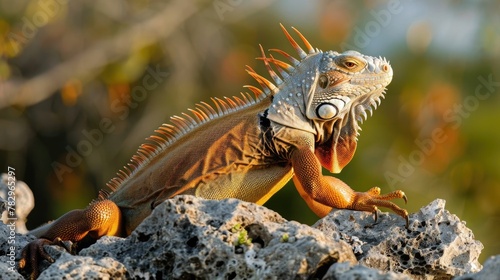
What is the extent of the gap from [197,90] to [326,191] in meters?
8.41

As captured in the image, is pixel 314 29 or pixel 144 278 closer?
pixel 144 278

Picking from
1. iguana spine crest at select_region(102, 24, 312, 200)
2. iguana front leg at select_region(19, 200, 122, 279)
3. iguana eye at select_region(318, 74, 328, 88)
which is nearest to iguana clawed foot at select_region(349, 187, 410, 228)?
iguana eye at select_region(318, 74, 328, 88)

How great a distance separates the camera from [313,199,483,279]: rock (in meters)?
3.77

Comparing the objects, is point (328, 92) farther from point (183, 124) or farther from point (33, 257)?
point (33, 257)

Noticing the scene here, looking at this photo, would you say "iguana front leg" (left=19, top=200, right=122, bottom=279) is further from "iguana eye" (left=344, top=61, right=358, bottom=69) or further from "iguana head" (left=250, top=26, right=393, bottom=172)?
"iguana eye" (left=344, top=61, right=358, bottom=69)

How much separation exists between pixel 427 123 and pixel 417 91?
1.47 feet

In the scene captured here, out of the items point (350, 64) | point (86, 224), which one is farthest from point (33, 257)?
point (350, 64)

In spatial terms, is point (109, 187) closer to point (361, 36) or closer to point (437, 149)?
point (361, 36)

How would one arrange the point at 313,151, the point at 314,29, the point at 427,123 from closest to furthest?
the point at 313,151
the point at 427,123
the point at 314,29

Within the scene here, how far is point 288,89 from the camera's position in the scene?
4.98m

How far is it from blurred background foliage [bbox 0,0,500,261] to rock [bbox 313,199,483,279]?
4.93 m

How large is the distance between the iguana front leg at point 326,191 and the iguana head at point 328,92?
0.85 ft

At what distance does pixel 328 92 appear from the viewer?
16.2 feet

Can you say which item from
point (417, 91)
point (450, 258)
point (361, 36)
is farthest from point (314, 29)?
Result: point (450, 258)
